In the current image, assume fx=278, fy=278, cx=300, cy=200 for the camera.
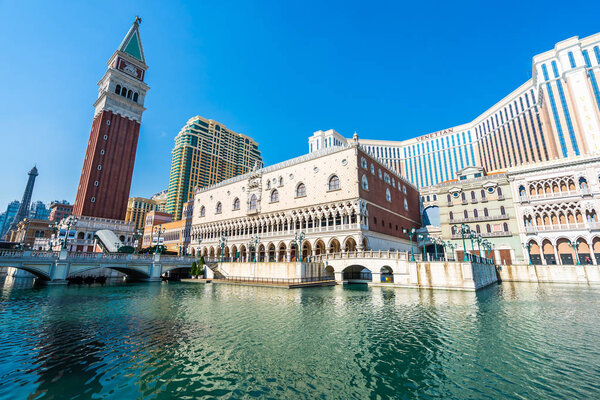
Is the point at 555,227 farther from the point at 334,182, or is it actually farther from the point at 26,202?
the point at 26,202

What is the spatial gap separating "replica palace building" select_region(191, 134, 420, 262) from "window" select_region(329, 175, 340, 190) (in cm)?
15

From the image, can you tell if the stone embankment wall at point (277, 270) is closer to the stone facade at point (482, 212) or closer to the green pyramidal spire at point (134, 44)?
the stone facade at point (482, 212)

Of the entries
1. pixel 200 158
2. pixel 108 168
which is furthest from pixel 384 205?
pixel 200 158

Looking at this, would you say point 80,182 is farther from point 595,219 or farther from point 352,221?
point 595,219

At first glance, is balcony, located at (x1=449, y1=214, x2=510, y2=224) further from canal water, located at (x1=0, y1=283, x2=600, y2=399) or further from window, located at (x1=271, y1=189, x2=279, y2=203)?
canal water, located at (x1=0, y1=283, x2=600, y2=399)

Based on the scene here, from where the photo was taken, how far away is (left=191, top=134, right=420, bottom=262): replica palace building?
4038cm

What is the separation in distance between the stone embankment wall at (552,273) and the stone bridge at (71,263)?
48.0 metres

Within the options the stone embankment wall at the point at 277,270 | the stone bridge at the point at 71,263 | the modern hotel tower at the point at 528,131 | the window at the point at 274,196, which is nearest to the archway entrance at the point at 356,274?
the stone embankment wall at the point at 277,270

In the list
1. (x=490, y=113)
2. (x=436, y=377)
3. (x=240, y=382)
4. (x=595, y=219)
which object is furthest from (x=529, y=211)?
(x=490, y=113)

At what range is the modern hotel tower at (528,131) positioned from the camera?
62.7 meters

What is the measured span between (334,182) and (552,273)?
2977 centimetres

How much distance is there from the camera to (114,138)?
201ft

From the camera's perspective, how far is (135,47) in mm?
69000

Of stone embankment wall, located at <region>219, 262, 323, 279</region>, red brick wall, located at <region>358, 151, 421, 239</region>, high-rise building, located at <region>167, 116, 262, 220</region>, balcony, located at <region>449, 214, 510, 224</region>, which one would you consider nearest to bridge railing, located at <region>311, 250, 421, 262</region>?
stone embankment wall, located at <region>219, 262, 323, 279</region>
